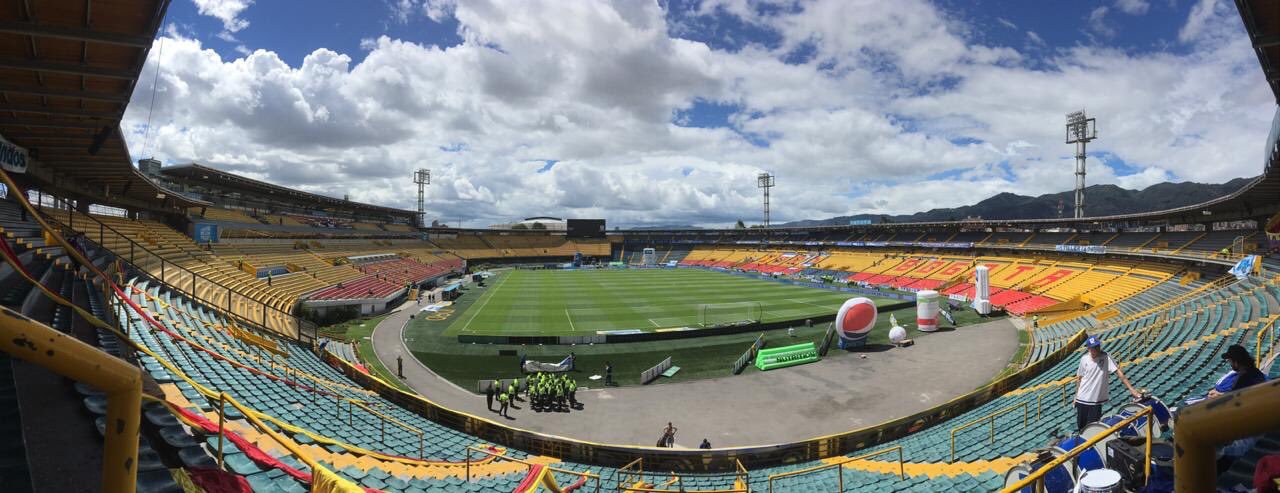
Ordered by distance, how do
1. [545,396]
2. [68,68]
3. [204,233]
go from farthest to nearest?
1. [204,233]
2. [545,396]
3. [68,68]

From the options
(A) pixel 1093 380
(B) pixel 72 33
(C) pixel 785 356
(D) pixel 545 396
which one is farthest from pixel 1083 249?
(B) pixel 72 33

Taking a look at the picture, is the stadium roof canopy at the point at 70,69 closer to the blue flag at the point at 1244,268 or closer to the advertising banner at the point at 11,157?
the advertising banner at the point at 11,157

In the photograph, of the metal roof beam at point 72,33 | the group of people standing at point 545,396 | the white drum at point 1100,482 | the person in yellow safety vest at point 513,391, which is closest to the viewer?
the white drum at point 1100,482

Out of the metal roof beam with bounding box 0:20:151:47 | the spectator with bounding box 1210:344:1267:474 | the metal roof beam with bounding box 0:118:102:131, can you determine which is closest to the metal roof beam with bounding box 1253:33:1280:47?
the spectator with bounding box 1210:344:1267:474

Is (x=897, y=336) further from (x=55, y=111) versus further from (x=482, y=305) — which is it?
(x=55, y=111)

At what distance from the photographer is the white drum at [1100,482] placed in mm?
4887

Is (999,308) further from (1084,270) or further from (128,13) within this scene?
(128,13)

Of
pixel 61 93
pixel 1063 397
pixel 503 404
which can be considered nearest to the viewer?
pixel 61 93

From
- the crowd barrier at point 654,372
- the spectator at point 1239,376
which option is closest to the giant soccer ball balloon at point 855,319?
the crowd barrier at point 654,372

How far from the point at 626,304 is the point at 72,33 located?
3652 centimetres

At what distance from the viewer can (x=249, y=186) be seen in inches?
1967

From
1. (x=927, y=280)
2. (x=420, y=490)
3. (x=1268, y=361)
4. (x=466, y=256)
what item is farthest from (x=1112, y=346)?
(x=466, y=256)

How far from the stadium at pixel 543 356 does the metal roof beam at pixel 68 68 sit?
0.04 meters

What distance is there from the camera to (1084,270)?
140 feet
